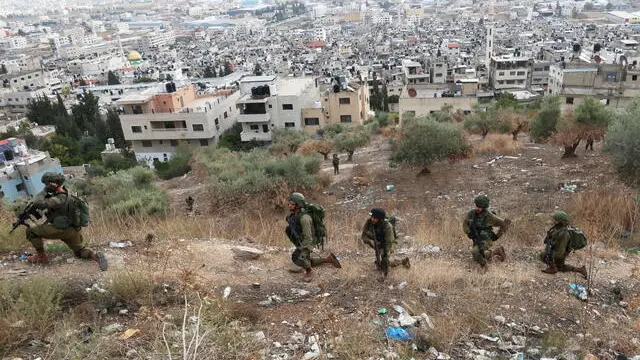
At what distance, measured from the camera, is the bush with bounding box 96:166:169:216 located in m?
11.6

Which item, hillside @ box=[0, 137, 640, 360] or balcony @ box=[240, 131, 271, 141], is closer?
hillside @ box=[0, 137, 640, 360]

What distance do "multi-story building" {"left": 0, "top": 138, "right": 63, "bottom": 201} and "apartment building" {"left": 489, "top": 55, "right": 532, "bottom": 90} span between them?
43360 millimetres

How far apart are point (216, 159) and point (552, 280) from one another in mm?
16510

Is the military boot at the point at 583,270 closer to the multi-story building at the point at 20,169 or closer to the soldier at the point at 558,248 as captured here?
the soldier at the point at 558,248

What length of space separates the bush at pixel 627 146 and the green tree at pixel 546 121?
6.06 meters

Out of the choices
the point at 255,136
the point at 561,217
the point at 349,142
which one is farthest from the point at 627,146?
the point at 255,136

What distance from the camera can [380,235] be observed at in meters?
Answer: 5.71

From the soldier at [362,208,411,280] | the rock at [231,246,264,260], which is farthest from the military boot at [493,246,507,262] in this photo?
the rock at [231,246,264,260]

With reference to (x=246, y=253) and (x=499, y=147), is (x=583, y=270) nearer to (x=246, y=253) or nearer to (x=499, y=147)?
(x=246, y=253)

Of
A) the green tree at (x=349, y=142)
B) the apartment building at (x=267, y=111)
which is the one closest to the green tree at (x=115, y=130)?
the apartment building at (x=267, y=111)

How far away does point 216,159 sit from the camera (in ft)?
67.1

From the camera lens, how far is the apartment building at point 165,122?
2855cm

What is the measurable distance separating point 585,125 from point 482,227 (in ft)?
34.7

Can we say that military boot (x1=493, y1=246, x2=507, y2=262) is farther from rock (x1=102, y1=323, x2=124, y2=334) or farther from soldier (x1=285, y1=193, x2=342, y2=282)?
rock (x1=102, y1=323, x2=124, y2=334)
